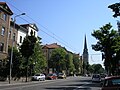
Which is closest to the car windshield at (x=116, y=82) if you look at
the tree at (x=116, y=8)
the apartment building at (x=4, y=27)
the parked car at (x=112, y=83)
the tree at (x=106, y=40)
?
the parked car at (x=112, y=83)

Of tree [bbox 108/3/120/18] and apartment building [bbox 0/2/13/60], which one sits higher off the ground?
apartment building [bbox 0/2/13/60]

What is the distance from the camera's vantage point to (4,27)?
165 feet

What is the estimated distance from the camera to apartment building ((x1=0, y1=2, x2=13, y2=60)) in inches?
1932

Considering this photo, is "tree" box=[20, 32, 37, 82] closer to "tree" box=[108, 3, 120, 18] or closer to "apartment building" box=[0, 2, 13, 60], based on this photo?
"apartment building" box=[0, 2, 13, 60]

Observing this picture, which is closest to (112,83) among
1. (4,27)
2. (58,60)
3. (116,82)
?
(116,82)

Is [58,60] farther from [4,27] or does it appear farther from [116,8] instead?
[116,8]

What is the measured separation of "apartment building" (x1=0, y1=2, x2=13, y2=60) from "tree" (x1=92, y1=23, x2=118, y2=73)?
1607 centimetres

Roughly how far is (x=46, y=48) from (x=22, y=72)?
74.3 meters

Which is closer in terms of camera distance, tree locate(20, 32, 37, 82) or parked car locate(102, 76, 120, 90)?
parked car locate(102, 76, 120, 90)

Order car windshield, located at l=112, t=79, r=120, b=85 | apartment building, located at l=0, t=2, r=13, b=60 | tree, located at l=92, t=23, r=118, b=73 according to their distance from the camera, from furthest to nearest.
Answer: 1. apartment building, located at l=0, t=2, r=13, b=60
2. tree, located at l=92, t=23, r=118, b=73
3. car windshield, located at l=112, t=79, r=120, b=85

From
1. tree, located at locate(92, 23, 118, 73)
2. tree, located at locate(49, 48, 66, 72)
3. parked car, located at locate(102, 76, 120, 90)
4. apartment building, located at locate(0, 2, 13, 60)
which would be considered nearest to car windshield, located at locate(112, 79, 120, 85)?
parked car, located at locate(102, 76, 120, 90)

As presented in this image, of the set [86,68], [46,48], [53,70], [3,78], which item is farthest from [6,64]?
[86,68]

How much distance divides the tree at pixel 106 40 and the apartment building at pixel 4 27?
52.7 feet

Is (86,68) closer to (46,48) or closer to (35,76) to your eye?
(46,48)
